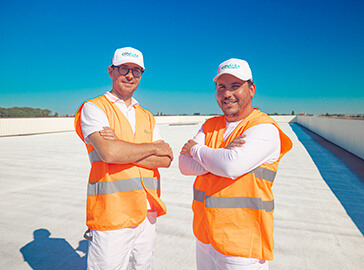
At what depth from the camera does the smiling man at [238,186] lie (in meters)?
1.56

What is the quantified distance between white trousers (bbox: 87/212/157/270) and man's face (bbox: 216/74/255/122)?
47.1 inches

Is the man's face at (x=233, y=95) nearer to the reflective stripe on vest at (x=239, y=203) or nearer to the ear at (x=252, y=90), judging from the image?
the ear at (x=252, y=90)

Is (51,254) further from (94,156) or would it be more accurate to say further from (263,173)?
(263,173)

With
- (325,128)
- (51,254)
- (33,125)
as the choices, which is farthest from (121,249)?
(33,125)

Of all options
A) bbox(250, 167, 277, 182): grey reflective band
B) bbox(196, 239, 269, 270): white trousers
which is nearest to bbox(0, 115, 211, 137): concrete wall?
bbox(196, 239, 269, 270): white trousers

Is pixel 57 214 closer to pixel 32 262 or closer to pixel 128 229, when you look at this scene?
pixel 32 262

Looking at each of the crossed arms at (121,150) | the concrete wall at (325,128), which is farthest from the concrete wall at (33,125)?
the crossed arms at (121,150)

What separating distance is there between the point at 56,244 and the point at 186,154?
249cm

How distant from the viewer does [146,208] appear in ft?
6.47

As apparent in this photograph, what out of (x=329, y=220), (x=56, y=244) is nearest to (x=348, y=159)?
(x=329, y=220)

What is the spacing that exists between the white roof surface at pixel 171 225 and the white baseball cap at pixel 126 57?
7.55ft

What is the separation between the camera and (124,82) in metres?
2.09

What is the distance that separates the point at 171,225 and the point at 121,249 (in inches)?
78.2

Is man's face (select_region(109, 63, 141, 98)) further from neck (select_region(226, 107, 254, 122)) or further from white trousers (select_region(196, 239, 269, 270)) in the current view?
white trousers (select_region(196, 239, 269, 270))
